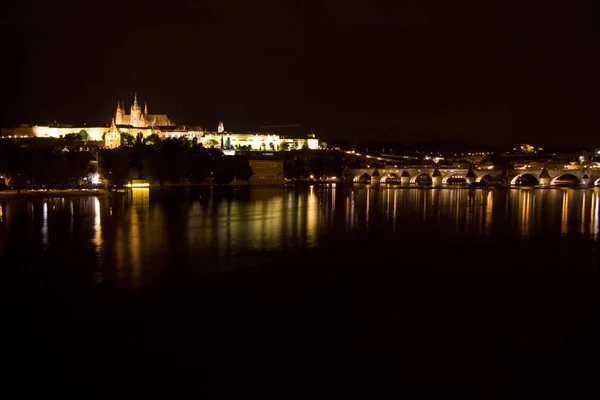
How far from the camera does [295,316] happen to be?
6480 mm

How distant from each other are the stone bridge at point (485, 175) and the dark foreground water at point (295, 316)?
49626mm

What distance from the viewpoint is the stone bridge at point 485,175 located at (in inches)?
2223

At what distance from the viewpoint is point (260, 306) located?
22.6 feet

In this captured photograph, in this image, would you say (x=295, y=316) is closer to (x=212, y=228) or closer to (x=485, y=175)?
Result: (x=212, y=228)

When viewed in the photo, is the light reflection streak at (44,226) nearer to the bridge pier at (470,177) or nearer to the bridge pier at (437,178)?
the bridge pier at (437,178)

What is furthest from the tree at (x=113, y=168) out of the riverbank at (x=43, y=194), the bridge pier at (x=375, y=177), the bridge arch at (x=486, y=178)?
the bridge arch at (x=486, y=178)

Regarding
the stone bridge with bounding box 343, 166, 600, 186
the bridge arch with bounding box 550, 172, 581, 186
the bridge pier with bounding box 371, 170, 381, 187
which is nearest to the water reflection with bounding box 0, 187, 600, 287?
the stone bridge with bounding box 343, 166, 600, 186

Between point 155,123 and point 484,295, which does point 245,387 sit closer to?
point 484,295

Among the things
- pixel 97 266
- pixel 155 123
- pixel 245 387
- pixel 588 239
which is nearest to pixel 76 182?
pixel 97 266

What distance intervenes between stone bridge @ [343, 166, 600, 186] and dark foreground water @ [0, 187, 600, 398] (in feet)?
163

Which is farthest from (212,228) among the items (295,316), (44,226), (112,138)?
(112,138)

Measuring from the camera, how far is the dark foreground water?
484cm

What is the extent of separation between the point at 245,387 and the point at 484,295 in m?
4.43

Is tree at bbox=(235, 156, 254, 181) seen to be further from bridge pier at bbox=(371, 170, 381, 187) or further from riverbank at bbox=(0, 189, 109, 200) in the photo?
bridge pier at bbox=(371, 170, 381, 187)
